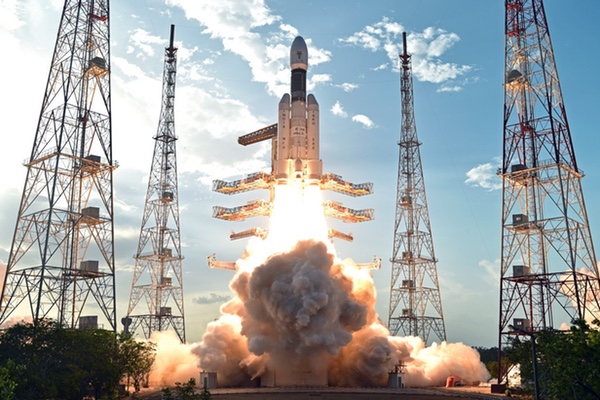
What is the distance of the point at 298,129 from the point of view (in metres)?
60.7

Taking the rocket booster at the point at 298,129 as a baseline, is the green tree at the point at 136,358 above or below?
below

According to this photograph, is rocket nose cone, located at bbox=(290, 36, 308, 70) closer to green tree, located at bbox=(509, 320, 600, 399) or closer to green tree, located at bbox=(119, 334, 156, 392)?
green tree, located at bbox=(119, 334, 156, 392)

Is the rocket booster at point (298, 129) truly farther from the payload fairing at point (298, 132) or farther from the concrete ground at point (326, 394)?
the concrete ground at point (326, 394)

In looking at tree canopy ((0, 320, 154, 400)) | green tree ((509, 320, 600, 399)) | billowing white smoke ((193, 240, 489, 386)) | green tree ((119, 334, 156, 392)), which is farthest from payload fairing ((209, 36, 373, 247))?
green tree ((509, 320, 600, 399))

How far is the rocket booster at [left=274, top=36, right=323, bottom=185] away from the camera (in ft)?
196

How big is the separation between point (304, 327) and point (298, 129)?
19.4 m

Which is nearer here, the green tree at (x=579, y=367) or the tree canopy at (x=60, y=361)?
the green tree at (x=579, y=367)

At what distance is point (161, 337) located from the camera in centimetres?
6931

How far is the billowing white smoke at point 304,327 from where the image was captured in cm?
4884

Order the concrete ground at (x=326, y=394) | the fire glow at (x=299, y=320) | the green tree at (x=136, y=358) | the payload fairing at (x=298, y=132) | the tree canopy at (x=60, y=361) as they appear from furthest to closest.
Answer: the payload fairing at (x=298, y=132) → the green tree at (x=136, y=358) → the fire glow at (x=299, y=320) → the concrete ground at (x=326, y=394) → the tree canopy at (x=60, y=361)

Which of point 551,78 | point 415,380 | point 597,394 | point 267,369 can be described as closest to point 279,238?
point 267,369

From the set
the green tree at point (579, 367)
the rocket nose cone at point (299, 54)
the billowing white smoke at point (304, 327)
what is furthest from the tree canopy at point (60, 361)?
the rocket nose cone at point (299, 54)

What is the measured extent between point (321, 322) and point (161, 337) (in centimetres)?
2614

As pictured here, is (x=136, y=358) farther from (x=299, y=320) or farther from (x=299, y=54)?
(x=299, y=54)
